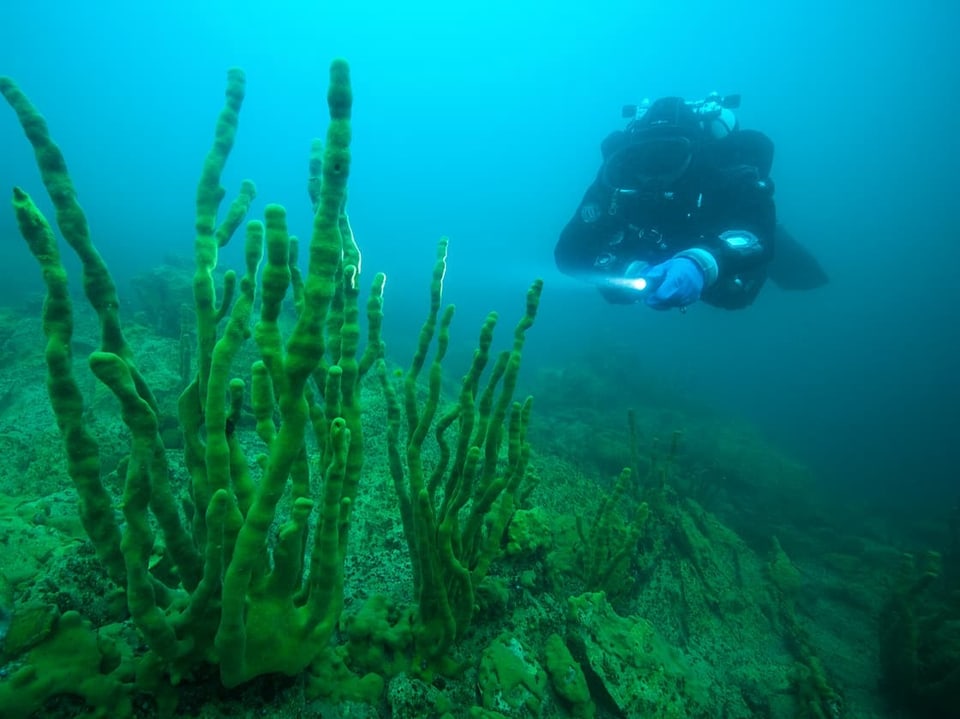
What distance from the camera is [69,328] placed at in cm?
140

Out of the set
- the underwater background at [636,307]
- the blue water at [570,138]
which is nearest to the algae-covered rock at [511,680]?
the underwater background at [636,307]

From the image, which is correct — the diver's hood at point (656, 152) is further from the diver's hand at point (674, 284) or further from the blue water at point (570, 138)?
the blue water at point (570, 138)

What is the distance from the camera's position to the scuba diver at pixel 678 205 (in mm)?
6066

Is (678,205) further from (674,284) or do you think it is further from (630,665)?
(630,665)

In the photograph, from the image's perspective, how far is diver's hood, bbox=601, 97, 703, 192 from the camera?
671 cm

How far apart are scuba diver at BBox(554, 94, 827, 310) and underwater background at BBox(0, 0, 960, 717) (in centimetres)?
269

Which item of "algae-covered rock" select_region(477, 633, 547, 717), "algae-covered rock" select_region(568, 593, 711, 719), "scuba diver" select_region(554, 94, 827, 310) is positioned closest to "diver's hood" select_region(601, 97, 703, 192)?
"scuba diver" select_region(554, 94, 827, 310)

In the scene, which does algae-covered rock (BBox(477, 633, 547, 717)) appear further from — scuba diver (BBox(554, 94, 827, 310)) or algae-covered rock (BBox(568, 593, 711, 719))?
scuba diver (BBox(554, 94, 827, 310))

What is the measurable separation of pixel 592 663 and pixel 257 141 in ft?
588

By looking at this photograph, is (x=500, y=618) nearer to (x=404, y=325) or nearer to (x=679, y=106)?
(x=679, y=106)

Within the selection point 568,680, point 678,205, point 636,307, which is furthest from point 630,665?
point 636,307

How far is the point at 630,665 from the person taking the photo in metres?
2.79

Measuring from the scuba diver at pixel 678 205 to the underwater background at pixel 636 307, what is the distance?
2.69 meters

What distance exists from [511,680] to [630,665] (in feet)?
3.01
